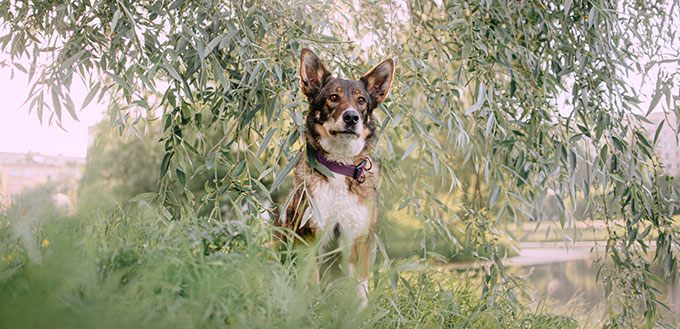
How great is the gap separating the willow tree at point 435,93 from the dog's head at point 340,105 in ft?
0.27

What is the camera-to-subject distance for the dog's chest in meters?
1.85

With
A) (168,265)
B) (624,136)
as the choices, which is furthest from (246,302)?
(624,136)

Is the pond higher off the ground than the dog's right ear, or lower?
lower

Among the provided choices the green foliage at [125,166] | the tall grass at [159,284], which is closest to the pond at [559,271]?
the tall grass at [159,284]

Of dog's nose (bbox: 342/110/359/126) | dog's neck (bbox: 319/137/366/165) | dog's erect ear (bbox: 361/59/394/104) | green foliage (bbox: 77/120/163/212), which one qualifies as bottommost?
green foliage (bbox: 77/120/163/212)

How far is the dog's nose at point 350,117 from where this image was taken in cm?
173

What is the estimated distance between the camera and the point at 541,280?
721cm

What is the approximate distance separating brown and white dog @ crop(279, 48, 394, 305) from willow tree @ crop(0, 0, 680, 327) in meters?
0.09

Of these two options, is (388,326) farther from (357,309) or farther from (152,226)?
(152,226)

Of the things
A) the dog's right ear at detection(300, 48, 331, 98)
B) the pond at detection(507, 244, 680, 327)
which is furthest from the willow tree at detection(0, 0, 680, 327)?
the pond at detection(507, 244, 680, 327)

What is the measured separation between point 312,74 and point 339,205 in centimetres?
53

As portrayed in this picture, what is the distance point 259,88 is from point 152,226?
2.39 feet

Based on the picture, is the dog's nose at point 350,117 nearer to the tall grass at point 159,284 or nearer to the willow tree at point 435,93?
the willow tree at point 435,93

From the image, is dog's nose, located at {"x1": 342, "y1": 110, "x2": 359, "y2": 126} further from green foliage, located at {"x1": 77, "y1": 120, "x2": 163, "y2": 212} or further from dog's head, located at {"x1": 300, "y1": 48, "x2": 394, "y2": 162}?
green foliage, located at {"x1": 77, "y1": 120, "x2": 163, "y2": 212}
